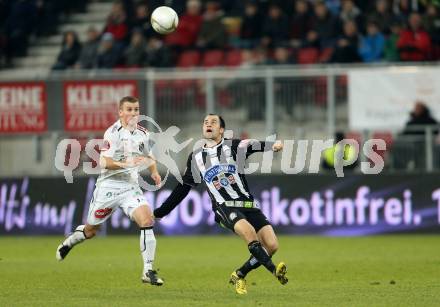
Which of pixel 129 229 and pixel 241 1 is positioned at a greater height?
pixel 241 1

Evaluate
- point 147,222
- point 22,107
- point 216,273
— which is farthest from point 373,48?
point 147,222

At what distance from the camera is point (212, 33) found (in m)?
24.8

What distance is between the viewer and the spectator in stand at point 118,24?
25.6 m

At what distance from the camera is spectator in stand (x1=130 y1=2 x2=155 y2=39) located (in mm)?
25453

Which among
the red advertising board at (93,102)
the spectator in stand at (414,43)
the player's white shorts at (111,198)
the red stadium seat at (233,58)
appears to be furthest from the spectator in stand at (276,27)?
the player's white shorts at (111,198)

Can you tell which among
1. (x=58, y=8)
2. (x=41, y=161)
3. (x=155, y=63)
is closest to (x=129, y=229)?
(x=41, y=161)

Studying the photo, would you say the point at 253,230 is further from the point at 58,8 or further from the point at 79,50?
the point at 58,8

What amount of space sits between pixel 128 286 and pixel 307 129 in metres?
8.63

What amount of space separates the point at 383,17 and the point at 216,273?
10.9 meters

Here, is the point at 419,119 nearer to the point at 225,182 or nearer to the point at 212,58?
the point at 212,58

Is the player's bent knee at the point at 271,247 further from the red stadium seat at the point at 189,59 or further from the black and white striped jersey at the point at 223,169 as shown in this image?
the red stadium seat at the point at 189,59

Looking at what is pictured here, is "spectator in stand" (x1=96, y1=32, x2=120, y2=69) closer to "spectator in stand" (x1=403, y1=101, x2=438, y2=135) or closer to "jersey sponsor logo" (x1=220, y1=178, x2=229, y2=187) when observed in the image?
"spectator in stand" (x1=403, y1=101, x2=438, y2=135)

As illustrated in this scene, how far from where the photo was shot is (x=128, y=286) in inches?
513

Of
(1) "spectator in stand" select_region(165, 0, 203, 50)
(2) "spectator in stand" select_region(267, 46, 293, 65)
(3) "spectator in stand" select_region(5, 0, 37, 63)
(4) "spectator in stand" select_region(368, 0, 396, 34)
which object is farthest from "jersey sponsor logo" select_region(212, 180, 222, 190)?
(3) "spectator in stand" select_region(5, 0, 37, 63)
